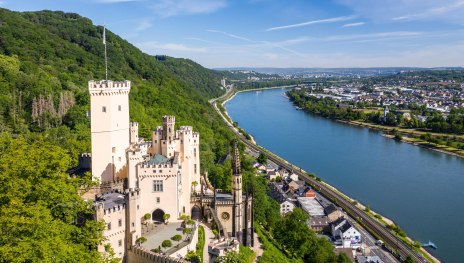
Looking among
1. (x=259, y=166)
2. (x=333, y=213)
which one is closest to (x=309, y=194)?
(x=333, y=213)

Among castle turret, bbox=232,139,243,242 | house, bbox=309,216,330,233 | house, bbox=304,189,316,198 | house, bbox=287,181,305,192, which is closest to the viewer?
castle turret, bbox=232,139,243,242

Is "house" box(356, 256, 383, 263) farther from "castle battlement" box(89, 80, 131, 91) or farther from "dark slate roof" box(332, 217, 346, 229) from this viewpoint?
"castle battlement" box(89, 80, 131, 91)

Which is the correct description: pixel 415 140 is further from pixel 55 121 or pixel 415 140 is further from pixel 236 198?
pixel 236 198

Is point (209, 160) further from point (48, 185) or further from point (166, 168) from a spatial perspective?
point (48, 185)

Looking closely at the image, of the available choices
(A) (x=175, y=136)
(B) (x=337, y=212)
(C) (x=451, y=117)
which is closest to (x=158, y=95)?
(B) (x=337, y=212)

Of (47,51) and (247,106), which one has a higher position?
(47,51)

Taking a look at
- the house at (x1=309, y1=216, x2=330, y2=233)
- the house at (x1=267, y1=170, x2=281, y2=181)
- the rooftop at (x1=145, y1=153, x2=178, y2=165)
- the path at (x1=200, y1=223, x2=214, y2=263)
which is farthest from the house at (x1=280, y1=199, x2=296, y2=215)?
the rooftop at (x1=145, y1=153, x2=178, y2=165)

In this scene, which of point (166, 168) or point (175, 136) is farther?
point (175, 136)

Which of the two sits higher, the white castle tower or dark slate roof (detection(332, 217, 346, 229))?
the white castle tower
